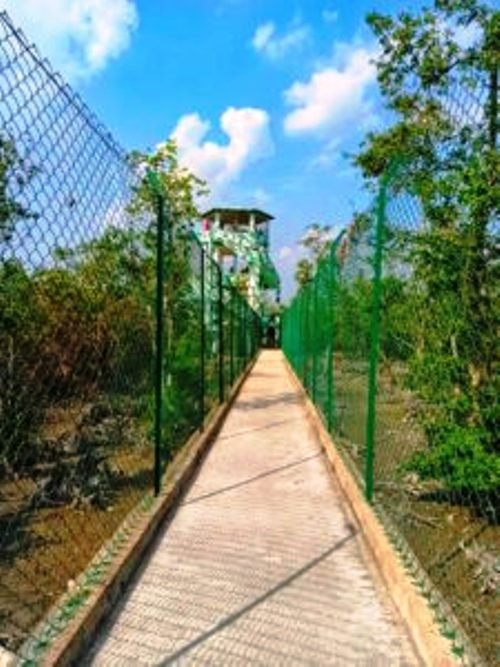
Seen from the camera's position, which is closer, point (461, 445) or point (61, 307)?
point (61, 307)

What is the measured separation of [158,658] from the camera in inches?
158

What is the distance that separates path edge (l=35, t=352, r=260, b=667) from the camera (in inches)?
153

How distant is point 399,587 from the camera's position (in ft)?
15.9

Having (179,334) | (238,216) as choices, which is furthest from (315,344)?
(238,216)

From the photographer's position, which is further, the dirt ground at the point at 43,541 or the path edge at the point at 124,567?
the dirt ground at the point at 43,541

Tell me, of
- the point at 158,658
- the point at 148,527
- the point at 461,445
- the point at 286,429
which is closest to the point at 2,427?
the point at 148,527

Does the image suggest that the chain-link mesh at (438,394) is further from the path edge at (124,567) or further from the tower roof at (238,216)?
the tower roof at (238,216)

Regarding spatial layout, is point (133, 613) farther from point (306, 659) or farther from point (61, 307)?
point (61, 307)

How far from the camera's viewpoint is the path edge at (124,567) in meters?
3.90

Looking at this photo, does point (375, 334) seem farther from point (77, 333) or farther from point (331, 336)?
point (331, 336)

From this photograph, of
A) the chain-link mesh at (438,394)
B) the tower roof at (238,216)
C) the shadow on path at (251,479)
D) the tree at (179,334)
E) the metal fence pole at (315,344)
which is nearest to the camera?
the chain-link mesh at (438,394)

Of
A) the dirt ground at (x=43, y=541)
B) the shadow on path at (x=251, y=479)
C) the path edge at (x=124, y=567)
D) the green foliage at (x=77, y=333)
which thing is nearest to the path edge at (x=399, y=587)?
the shadow on path at (x=251, y=479)

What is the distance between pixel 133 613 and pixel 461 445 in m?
2.39

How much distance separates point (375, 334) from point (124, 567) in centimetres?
250
